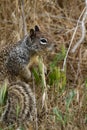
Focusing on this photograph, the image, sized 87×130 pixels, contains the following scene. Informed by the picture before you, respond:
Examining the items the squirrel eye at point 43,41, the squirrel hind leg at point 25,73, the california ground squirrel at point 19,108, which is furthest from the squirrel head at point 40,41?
the california ground squirrel at point 19,108

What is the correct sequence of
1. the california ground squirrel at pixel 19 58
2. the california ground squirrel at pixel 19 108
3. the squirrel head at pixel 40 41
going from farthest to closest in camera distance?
the california ground squirrel at pixel 19 58 → the squirrel head at pixel 40 41 → the california ground squirrel at pixel 19 108

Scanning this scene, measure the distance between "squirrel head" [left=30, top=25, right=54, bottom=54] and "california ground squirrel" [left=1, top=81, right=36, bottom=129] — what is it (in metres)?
0.66

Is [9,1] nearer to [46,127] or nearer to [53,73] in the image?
[53,73]

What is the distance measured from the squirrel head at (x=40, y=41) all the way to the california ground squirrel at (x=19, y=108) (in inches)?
25.9

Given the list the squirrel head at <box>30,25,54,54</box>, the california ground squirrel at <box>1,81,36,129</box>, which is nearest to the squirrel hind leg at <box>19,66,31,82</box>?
the squirrel head at <box>30,25,54,54</box>

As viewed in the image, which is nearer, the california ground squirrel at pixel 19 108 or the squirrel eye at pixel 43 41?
the california ground squirrel at pixel 19 108

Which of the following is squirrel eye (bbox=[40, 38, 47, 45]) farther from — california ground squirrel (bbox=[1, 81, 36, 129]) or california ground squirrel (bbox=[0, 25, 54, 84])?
california ground squirrel (bbox=[1, 81, 36, 129])

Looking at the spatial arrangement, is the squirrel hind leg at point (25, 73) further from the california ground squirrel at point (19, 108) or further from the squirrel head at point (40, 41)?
the california ground squirrel at point (19, 108)

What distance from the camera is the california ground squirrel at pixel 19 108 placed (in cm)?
350

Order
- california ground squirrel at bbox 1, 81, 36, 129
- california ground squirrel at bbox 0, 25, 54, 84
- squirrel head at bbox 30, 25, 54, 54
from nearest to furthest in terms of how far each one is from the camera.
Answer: california ground squirrel at bbox 1, 81, 36, 129
squirrel head at bbox 30, 25, 54, 54
california ground squirrel at bbox 0, 25, 54, 84

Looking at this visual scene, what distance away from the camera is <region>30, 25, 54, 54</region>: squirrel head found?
4.20 meters

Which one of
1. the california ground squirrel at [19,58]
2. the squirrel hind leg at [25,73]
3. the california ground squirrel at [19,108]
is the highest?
the california ground squirrel at [19,58]

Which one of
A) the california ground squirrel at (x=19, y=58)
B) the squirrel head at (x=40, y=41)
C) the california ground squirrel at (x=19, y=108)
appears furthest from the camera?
the california ground squirrel at (x=19, y=58)

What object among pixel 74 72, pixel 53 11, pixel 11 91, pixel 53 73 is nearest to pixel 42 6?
pixel 53 11
